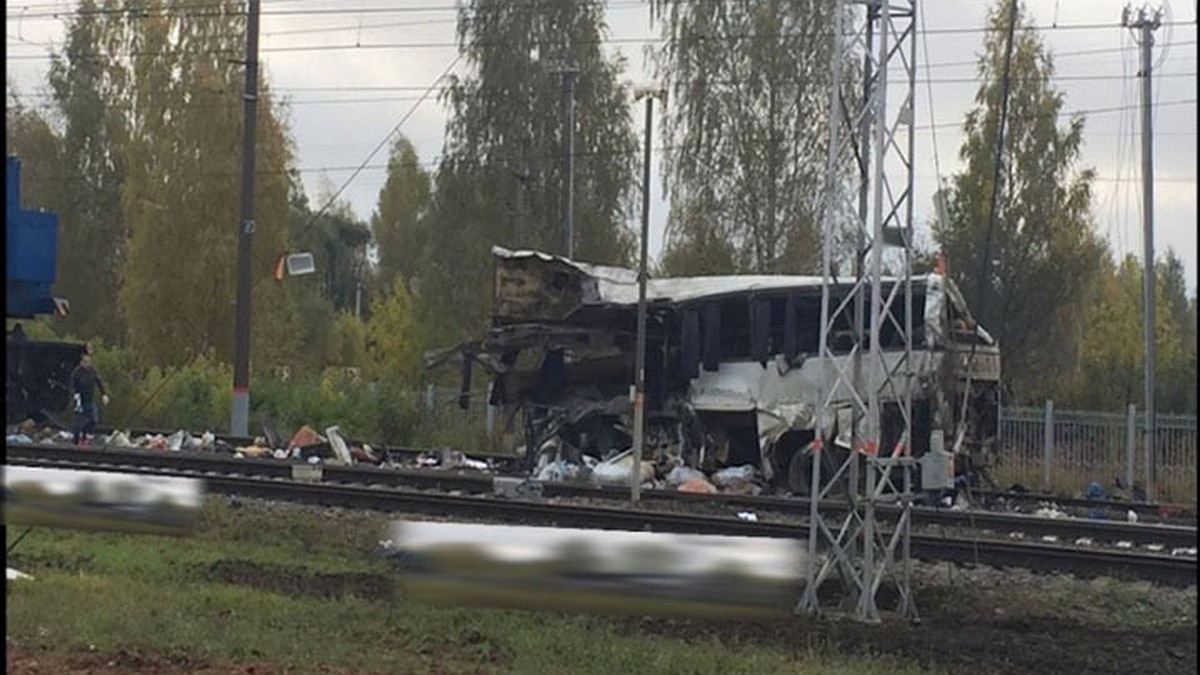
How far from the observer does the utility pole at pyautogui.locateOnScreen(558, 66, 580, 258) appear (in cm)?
3994

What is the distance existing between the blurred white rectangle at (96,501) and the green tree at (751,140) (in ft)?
Answer: 113

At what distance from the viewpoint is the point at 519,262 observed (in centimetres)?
2527

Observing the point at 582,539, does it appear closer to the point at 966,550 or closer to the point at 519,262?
the point at 966,550

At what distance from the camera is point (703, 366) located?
80.3ft

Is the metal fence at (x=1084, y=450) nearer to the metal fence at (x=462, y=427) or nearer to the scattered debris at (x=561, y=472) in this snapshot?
the scattered debris at (x=561, y=472)

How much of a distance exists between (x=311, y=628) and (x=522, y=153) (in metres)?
34.9

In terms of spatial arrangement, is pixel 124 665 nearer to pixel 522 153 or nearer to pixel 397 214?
pixel 522 153

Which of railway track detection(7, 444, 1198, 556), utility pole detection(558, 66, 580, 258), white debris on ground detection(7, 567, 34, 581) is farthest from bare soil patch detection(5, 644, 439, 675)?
utility pole detection(558, 66, 580, 258)

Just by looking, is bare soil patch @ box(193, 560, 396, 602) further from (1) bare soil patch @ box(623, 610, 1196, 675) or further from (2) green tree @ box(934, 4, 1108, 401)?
(2) green tree @ box(934, 4, 1108, 401)

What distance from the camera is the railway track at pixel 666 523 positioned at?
14531 mm

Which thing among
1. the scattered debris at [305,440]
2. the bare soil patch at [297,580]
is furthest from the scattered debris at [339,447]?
the bare soil patch at [297,580]

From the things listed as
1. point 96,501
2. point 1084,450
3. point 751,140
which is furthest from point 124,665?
point 751,140

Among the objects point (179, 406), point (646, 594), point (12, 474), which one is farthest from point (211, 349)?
point (646, 594)

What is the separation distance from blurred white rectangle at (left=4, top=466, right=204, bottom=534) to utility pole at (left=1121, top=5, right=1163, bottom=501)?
72.0 ft
